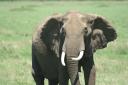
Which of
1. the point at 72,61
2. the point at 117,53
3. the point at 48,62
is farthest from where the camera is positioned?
the point at 117,53

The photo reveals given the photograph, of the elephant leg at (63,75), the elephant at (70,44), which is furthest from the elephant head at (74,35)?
the elephant leg at (63,75)

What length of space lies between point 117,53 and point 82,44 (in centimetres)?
1068

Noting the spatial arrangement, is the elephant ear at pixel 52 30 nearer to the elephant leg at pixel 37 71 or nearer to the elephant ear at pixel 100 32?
the elephant ear at pixel 100 32

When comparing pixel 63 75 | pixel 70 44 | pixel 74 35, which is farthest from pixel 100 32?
pixel 70 44

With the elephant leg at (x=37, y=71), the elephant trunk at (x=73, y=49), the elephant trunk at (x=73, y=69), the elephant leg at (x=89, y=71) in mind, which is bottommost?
the elephant leg at (x=37, y=71)

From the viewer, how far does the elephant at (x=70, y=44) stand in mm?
8219

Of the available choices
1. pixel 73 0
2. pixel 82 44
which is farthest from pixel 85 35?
pixel 73 0

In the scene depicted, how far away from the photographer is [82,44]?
830 centimetres

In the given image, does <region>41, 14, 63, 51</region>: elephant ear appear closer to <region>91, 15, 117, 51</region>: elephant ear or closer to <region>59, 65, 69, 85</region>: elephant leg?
<region>59, 65, 69, 85</region>: elephant leg

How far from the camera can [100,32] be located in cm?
960

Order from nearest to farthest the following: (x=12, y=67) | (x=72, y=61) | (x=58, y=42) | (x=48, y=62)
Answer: (x=72, y=61)
(x=58, y=42)
(x=48, y=62)
(x=12, y=67)

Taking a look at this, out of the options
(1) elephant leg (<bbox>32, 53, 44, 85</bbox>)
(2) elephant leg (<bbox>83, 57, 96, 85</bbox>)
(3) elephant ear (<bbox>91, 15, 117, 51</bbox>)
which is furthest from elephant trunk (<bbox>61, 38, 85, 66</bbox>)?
(1) elephant leg (<bbox>32, 53, 44, 85</bbox>)

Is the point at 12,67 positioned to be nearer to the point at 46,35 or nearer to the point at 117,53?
the point at 117,53

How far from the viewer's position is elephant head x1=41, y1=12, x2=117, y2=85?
8.16 meters
